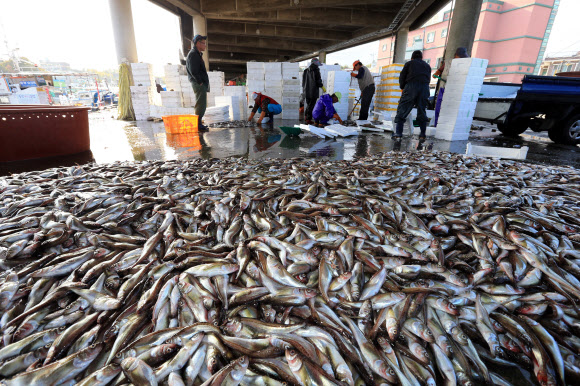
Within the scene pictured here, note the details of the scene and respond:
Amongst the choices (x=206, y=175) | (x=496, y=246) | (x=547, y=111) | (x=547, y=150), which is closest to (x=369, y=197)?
(x=496, y=246)

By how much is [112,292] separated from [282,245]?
1.30 meters

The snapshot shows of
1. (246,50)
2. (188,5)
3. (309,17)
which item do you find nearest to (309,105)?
(188,5)

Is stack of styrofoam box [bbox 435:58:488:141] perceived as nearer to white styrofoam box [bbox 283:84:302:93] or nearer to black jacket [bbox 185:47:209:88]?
white styrofoam box [bbox 283:84:302:93]

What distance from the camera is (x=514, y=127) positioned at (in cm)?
1013

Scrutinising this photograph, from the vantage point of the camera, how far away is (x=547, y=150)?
7973mm

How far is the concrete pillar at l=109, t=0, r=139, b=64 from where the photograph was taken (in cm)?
1259

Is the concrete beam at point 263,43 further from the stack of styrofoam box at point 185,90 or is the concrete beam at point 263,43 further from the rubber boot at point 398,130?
the rubber boot at point 398,130

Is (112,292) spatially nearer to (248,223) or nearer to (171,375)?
(171,375)

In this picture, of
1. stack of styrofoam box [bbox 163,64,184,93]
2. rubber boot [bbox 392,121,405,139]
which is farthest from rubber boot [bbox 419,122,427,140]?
stack of styrofoam box [bbox 163,64,184,93]

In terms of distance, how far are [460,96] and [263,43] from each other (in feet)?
78.0

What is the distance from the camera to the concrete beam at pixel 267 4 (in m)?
14.4

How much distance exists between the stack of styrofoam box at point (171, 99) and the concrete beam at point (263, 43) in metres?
15.6

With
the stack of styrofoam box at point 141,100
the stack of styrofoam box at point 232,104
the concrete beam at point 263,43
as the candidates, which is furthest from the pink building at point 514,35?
the stack of styrofoam box at point 141,100

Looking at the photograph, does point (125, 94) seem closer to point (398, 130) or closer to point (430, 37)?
point (398, 130)
